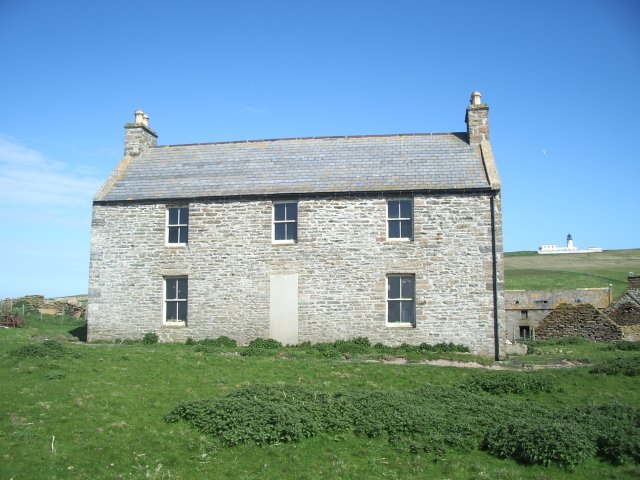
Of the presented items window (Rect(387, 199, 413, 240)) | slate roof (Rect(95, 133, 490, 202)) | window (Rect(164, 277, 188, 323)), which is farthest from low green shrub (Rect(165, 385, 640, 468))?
slate roof (Rect(95, 133, 490, 202))

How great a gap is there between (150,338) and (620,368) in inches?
665

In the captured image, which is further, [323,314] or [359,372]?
[323,314]

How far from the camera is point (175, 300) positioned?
80.4 ft

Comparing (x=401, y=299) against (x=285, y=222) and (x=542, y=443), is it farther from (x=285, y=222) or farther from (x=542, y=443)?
(x=542, y=443)

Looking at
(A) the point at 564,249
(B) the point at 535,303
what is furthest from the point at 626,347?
(A) the point at 564,249

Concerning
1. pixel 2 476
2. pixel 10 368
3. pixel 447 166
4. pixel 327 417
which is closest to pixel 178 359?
pixel 10 368

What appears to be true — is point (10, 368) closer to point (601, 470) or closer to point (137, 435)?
point (137, 435)

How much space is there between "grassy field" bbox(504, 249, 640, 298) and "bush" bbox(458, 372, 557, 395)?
32289 mm

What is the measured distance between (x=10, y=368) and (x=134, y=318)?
7891 millimetres

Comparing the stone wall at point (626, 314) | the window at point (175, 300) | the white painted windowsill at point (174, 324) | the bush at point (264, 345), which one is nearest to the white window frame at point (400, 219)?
the bush at point (264, 345)

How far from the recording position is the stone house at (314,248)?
74.0 feet

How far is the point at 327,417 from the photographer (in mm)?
12727

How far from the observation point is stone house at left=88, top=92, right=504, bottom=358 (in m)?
22.5

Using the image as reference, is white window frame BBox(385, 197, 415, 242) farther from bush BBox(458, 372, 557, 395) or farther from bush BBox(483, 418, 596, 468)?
bush BBox(483, 418, 596, 468)
